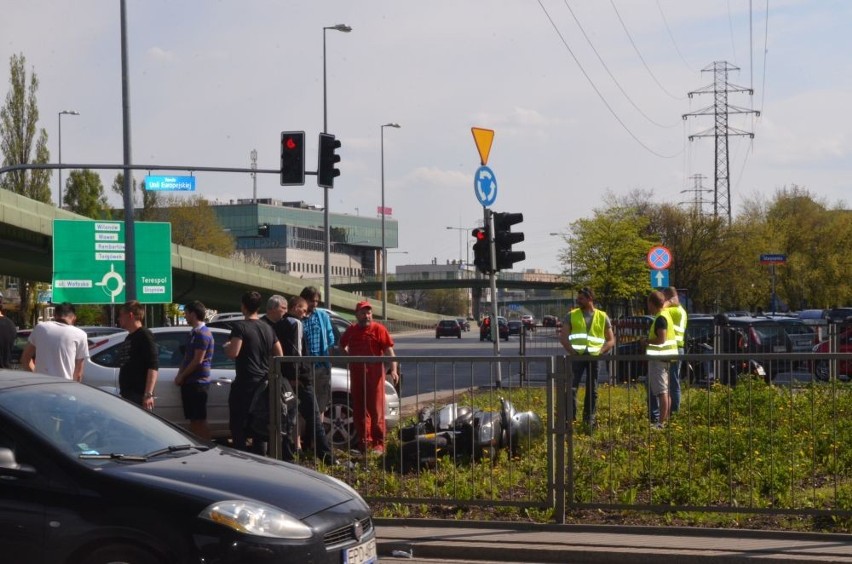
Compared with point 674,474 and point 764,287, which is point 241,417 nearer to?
point 674,474

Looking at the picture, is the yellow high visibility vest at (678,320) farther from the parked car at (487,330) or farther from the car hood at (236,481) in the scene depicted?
the parked car at (487,330)

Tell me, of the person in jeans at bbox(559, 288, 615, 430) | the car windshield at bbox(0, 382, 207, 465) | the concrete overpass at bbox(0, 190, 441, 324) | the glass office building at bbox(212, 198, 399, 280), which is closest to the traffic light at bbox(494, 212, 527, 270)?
the person in jeans at bbox(559, 288, 615, 430)

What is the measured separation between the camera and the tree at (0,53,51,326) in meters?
60.7

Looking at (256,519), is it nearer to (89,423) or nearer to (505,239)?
(89,423)

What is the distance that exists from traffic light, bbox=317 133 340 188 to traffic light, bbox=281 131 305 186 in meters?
0.38

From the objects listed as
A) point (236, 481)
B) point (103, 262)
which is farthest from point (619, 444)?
point (103, 262)

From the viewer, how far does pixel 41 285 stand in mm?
73438

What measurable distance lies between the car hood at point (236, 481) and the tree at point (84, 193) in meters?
65.7

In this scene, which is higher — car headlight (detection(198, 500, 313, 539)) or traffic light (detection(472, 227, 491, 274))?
traffic light (detection(472, 227, 491, 274))

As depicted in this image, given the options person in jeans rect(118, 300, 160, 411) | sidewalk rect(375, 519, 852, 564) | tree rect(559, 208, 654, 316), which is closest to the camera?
sidewalk rect(375, 519, 852, 564)

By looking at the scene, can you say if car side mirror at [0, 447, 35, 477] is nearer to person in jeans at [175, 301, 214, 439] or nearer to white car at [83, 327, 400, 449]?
person in jeans at [175, 301, 214, 439]

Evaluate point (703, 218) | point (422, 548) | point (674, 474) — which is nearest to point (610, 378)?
point (674, 474)

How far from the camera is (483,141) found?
1773cm

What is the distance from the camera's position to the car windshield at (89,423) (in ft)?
20.1
